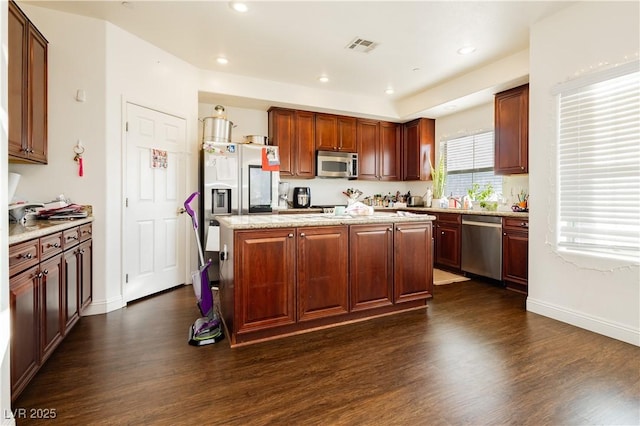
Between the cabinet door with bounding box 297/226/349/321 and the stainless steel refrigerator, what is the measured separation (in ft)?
5.50

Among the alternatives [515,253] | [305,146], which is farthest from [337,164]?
[515,253]

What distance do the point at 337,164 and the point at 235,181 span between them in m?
1.87

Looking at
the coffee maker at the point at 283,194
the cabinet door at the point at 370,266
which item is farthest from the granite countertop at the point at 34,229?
the coffee maker at the point at 283,194

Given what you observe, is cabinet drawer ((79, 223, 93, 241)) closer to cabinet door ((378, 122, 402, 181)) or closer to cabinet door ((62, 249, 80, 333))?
cabinet door ((62, 249, 80, 333))

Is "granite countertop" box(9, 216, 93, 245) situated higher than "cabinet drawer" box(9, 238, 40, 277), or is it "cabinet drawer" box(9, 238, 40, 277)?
"granite countertop" box(9, 216, 93, 245)

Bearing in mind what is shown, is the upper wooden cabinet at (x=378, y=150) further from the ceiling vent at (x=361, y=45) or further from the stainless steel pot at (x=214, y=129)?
the stainless steel pot at (x=214, y=129)

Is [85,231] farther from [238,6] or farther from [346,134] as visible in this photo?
[346,134]

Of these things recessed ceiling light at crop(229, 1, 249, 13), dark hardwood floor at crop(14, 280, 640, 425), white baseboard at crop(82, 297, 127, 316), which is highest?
recessed ceiling light at crop(229, 1, 249, 13)

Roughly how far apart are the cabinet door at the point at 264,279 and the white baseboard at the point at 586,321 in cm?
237

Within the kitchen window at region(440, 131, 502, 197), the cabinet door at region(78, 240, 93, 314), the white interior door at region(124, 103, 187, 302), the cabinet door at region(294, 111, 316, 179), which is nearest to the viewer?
the cabinet door at region(78, 240, 93, 314)

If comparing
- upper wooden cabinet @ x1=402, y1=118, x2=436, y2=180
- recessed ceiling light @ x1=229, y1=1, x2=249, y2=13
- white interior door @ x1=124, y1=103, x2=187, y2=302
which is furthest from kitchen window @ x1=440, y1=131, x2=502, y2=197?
white interior door @ x1=124, y1=103, x2=187, y2=302

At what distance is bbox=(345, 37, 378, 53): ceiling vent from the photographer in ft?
11.2

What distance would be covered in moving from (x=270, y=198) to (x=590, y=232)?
11.6ft

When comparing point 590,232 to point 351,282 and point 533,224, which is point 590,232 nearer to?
point 533,224
